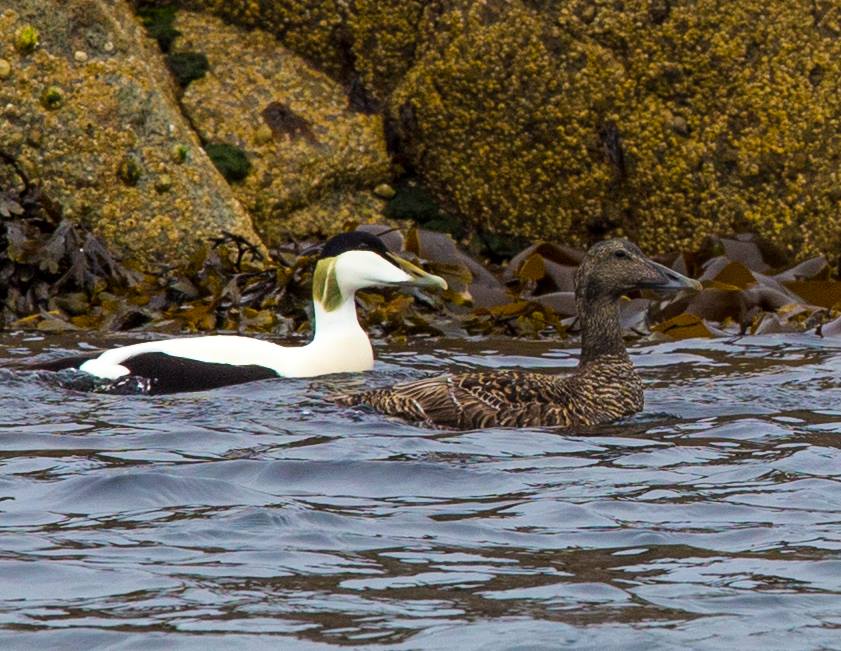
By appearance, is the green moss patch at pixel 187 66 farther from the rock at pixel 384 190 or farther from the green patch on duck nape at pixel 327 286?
the green patch on duck nape at pixel 327 286

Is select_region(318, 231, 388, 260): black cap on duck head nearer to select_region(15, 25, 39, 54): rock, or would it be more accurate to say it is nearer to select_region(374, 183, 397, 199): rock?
select_region(374, 183, 397, 199): rock

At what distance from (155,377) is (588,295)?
6.49 ft

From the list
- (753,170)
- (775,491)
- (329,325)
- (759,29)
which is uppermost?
(759,29)

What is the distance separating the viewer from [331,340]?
8195 millimetres

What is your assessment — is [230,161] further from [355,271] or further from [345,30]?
[355,271]

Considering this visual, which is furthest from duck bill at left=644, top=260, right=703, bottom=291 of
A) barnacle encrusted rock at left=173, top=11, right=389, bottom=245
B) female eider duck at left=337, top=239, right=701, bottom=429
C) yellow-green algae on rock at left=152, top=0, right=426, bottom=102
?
yellow-green algae on rock at left=152, top=0, right=426, bottom=102

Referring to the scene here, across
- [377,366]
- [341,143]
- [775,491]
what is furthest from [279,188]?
[775,491]

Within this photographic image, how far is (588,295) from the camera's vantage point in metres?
7.61

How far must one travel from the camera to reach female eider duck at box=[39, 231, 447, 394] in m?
7.58

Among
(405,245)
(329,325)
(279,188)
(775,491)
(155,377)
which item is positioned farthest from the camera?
(279,188)

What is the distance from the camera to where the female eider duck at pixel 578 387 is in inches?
268

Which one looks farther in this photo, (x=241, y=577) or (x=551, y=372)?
(x=551, y=372)

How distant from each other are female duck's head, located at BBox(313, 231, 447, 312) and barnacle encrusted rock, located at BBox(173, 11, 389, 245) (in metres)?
2.22

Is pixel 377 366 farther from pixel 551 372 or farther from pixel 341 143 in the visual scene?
pixel 341 143
